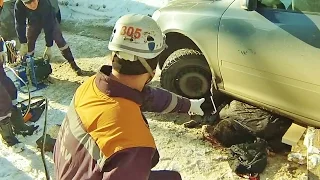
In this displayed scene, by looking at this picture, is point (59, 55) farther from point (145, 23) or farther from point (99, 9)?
point (145, 23)

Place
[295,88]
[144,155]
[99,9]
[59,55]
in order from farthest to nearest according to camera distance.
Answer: [99,9] → [59,55] → [295,88] → [144,155]

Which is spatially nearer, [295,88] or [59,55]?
[295,88]

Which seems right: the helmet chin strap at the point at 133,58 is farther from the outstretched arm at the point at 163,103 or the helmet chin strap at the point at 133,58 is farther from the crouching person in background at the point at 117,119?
the outstretched arm at the point at 163,103

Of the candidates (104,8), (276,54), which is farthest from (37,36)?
(276,54)

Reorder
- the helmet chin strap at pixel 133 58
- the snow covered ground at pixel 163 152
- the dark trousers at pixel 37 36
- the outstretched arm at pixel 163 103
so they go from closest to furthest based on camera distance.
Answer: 1. the helmet chin strap at pixel 133 58
2. the outstretched arm at pixel 163 103
3. the snow covered ground at pixel 163 152
4. the dark trousers at pixel 37 36

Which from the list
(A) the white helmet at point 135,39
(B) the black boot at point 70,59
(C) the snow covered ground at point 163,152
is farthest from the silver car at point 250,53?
(A) the white helmet at point 135,39

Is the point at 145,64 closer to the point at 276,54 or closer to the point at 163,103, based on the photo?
the point at 163,103

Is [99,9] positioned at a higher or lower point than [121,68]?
lower

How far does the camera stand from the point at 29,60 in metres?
5.79

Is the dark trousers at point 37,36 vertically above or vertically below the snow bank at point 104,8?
above

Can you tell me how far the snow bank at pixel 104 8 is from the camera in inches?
338

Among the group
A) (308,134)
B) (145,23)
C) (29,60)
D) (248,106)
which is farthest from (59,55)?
(145,23)

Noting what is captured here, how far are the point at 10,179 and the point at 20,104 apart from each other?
4.07 ft

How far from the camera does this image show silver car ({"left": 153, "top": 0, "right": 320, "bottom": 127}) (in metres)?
3.89
